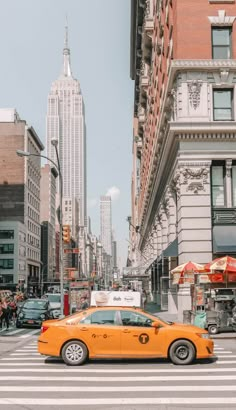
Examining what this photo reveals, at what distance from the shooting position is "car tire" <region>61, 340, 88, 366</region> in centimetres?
1446

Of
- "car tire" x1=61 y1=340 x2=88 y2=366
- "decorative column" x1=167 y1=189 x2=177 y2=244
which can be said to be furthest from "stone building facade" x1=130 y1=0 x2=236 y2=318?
"car tire" x1=61 y1=340 x2=88 y2=366

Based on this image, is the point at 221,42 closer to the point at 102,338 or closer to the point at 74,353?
the point at 102,338

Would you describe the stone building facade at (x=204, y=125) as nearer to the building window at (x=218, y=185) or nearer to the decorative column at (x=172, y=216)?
the building window at (x=218, y=185)

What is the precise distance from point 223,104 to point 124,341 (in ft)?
62.3

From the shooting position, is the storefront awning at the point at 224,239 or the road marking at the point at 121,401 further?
the storefront awning at the point at 224,239

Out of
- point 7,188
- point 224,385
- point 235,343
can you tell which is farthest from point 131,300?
point 7,188

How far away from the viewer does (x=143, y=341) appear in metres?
14.4

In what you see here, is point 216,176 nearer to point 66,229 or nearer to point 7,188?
point 66,229

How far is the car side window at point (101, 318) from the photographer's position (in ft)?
48.2

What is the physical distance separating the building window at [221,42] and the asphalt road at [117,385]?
61.3 feet

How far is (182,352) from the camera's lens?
14500 millimetres

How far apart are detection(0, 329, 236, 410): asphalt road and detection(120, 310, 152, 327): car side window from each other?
3.40 feet

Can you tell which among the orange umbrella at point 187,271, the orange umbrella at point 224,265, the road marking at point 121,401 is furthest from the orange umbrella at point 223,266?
the road marking at point 121,401

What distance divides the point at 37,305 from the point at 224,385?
22790 millimetres
